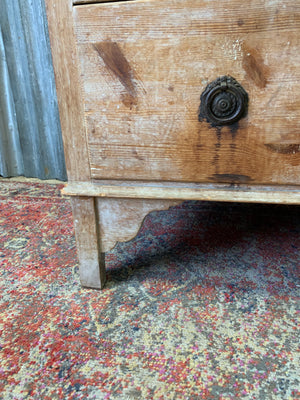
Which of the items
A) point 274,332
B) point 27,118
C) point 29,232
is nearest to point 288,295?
point 274,332

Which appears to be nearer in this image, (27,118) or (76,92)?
(76,92)

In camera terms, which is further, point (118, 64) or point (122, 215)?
point (122, 215)

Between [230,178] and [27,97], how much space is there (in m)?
1.49

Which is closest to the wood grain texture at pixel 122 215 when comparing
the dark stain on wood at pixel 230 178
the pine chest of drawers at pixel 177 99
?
the pine chest of drawers at pixel 177 99

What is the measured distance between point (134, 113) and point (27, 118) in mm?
1338

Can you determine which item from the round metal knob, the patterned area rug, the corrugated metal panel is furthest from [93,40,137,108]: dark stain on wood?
the corrugated metal panel

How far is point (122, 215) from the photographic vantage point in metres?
0.91

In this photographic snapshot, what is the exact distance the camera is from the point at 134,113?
31.3 inches

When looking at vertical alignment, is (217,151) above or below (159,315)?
above

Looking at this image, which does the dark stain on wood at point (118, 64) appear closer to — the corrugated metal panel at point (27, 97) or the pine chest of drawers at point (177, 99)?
the pine chest of drawers at point (177, 99)

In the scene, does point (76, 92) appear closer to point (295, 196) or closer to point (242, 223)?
point (295, 196)

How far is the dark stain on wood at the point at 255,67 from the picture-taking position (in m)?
0.70

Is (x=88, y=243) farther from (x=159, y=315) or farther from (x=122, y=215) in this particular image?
(x=159, y=315)

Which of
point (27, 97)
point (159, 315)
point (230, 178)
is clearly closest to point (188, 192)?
point (230, 178)
